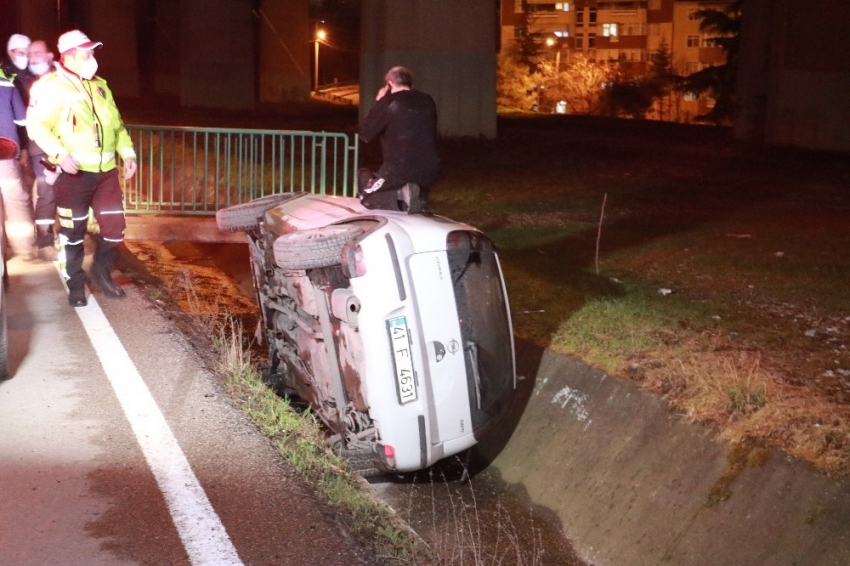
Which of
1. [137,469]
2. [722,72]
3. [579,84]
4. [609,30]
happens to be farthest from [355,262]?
[609,30]

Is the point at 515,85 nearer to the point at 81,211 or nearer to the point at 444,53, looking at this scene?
the point at 444,53

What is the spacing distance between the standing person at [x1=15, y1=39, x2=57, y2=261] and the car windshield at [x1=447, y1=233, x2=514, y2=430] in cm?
494

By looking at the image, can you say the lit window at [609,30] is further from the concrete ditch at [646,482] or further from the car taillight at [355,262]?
the car taillight at [355,262]

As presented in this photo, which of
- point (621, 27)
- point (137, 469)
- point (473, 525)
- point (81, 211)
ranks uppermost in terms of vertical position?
point (621, 27)

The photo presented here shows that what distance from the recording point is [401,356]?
5328 millimetres

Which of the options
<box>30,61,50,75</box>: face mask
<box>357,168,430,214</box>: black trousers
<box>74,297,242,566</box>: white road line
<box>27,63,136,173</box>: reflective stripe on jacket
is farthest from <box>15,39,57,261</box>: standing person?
<box>357,168,430,214</box>: black trousers

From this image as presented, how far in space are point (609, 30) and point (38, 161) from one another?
72775 millimetres

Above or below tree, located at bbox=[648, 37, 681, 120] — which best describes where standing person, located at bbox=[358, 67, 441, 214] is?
below

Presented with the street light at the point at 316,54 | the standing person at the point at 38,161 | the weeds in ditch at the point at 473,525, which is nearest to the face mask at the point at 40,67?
the standing person at the point at 38,161

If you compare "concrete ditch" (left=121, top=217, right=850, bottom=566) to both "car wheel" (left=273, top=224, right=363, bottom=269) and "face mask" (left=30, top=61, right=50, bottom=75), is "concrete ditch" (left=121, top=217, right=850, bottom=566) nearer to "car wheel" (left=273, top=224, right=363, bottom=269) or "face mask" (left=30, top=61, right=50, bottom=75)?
"car wheel" (left=273, top=224, right=363, bottom=269)

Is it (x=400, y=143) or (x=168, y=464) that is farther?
(x=400, y=143)

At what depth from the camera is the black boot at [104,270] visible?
809 cm

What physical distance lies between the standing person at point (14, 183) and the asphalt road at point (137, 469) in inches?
102

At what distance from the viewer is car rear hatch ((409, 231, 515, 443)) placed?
541cm
